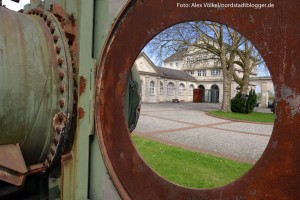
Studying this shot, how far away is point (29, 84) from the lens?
3.51 feet

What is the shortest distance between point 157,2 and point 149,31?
0.12m

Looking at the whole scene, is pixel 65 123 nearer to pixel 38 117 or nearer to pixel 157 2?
pixel 38 117

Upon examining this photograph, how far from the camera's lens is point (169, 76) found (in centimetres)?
3288

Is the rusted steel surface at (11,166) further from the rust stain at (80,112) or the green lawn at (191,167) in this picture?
the green lawn at (191,167)

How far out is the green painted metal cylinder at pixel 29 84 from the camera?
1012mm

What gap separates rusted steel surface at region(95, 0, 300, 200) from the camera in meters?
0.70

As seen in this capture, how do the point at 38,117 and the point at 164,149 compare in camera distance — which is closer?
the point at 38,117

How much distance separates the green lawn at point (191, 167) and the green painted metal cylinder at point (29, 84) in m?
2.68

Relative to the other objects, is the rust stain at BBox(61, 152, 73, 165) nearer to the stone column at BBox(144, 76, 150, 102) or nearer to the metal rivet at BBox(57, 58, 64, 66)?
the metal rivet at BBox(57, 58, 64, 66)

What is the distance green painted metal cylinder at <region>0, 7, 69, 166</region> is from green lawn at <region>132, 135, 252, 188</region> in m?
2.68

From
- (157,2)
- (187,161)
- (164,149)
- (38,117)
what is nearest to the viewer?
(157,2)

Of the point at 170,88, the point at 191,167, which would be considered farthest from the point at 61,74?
the point at 170,88

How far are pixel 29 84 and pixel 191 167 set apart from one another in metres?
4.12

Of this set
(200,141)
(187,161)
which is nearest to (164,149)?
(187,161)
